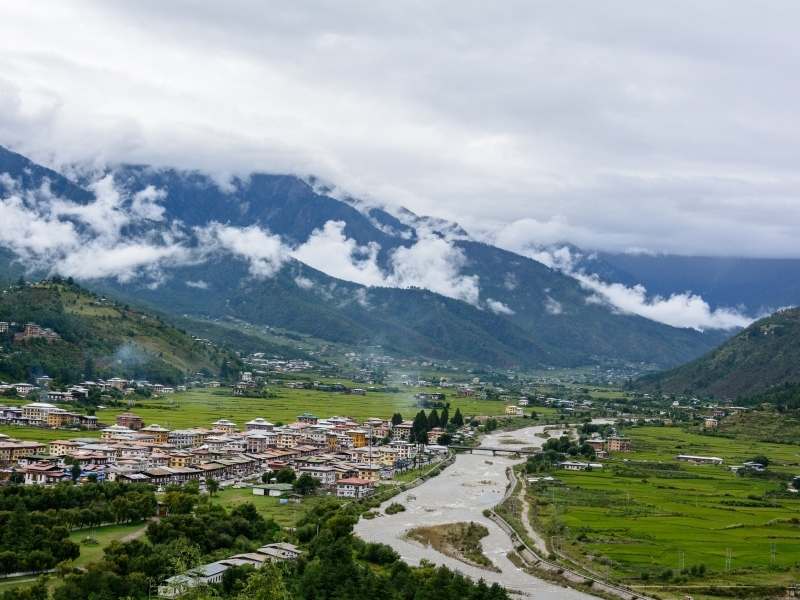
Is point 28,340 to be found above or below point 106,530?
above

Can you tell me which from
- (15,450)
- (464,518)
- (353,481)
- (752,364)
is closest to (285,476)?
(353,481)

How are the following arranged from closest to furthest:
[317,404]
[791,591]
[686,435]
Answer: [791,591] < [686,435] < [317,404]

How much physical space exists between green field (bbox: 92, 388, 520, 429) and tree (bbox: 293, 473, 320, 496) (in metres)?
26.3

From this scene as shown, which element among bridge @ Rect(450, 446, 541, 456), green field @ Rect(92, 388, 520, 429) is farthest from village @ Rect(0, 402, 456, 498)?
green field @ Rect(92, 388, 520, 429)

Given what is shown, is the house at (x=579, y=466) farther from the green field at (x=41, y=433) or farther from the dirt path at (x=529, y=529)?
the green field at (x=41, y=433)

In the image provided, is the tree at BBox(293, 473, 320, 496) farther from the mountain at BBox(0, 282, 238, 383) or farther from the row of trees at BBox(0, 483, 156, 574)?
the mountain at BBox(0, 282, 238, 383)

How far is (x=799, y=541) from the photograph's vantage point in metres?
54.9

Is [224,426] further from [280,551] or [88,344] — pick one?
[280,551]

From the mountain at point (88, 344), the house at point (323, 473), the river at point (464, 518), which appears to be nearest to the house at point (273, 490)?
the house at point (323, 473)

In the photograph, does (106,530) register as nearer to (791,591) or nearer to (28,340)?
(791,591)

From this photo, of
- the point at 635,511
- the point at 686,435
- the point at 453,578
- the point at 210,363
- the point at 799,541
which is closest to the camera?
the point at 453,578

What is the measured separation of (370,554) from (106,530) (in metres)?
13.2

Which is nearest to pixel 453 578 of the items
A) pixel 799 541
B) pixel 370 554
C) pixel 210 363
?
pixel 370 554

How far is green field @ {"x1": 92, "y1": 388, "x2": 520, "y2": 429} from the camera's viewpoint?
99869 millimetres
